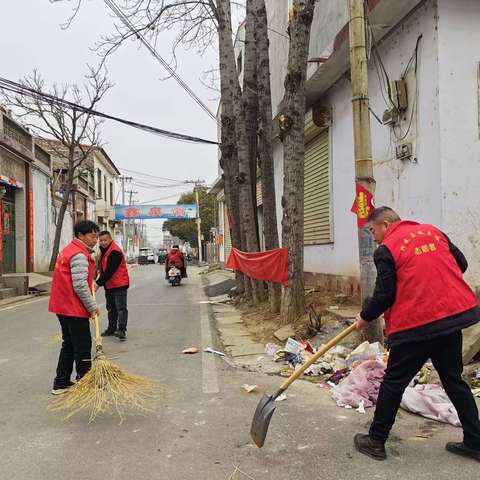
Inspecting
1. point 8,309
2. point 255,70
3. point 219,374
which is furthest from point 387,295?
point 8,309

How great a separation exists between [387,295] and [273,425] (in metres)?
1.55

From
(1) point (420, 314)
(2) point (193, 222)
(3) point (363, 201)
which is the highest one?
(2) point (193, 222)

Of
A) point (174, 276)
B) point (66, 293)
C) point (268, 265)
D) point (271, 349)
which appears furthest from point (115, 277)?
point (174, 276)

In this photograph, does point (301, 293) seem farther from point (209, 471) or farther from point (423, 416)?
point (209, 471)

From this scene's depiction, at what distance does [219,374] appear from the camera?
18.6ft

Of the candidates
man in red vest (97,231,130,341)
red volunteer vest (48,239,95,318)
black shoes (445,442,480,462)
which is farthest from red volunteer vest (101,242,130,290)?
black shoes (445,442,480,462)

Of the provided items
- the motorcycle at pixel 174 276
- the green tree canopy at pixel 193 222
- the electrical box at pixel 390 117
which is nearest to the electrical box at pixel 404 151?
the electrical box at pixel 390 117

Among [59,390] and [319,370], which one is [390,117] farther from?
[59,390]

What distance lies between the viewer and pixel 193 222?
60219mm

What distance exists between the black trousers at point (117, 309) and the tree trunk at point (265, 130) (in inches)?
122

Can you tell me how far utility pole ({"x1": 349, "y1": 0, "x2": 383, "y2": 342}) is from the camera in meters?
5.64

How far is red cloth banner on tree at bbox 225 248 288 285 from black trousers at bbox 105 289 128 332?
2474 millimetres

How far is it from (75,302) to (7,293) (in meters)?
12.0

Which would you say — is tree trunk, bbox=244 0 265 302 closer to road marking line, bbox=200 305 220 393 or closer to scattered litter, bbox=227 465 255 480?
road marking line, bbox=200 305 220 393
